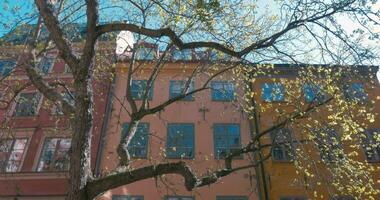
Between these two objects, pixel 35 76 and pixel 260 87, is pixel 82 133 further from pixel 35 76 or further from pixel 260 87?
pixel 260 87

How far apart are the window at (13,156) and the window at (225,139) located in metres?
9.82

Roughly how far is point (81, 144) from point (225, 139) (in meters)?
12.3

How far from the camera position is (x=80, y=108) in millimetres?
8953

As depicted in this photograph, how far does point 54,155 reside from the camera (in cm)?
2022

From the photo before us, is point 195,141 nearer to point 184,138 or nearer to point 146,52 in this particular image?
point 184,138

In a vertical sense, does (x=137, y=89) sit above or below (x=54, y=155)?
above

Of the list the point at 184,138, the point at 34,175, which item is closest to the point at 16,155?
the point at 34,175

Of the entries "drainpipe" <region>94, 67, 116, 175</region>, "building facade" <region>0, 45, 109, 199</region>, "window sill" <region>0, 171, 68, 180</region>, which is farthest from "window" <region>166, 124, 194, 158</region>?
"window sill" <region>0, 171, 68, 180</region>

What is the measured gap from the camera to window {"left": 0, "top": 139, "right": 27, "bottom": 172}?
19.9 m

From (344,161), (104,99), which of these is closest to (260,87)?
(104,99)

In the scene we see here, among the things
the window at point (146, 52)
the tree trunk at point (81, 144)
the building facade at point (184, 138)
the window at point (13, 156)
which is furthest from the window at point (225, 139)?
the tree trunk at point (81, 144)

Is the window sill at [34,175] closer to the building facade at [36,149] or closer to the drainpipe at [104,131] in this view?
the building facade at [36,149]

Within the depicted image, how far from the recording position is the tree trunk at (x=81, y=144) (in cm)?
811

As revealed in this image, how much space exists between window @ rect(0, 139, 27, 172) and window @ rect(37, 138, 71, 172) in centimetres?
113
